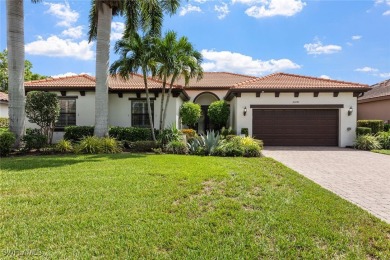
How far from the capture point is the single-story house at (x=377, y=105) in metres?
19.2

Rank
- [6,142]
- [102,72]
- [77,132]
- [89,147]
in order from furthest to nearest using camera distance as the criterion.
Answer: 1. [77,132]
2. [102,72]
3. [89,147]
4. [6,142]

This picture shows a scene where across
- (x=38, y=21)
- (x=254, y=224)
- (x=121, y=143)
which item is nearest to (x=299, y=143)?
(x=121, y=143)

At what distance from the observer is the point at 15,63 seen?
11.7m

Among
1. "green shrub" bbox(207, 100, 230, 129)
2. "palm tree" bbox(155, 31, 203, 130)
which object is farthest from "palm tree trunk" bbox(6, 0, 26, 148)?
"green shrub" bbox(207, 100, 230, 129)

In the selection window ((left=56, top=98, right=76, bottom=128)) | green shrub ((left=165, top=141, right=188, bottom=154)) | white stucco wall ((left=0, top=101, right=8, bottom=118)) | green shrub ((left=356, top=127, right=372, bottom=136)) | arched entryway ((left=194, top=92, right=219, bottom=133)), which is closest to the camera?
green shrub ((left=165, top=141, right=188, bottom=154))

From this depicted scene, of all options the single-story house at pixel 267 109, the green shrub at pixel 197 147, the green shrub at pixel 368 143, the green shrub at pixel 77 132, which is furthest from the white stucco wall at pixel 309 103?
the green shrub at pixel 77 132

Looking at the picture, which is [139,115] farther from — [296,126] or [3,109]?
[3,109]

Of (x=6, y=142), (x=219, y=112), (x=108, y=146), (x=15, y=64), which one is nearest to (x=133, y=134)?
(x=108, y=146)

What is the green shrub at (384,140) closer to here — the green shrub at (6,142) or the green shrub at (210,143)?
the green shrub at (210,143)

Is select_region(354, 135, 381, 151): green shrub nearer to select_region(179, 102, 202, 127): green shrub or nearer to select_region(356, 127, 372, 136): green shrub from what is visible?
select_region(356, 127, 372, 136): green shrub

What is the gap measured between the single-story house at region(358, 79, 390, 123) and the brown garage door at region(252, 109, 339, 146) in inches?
242

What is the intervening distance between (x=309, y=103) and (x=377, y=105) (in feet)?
27.7

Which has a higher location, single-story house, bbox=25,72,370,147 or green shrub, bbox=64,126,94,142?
single-story house, bbox=25,72,370,147

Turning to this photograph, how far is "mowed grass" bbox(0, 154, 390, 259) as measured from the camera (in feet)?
10.7
